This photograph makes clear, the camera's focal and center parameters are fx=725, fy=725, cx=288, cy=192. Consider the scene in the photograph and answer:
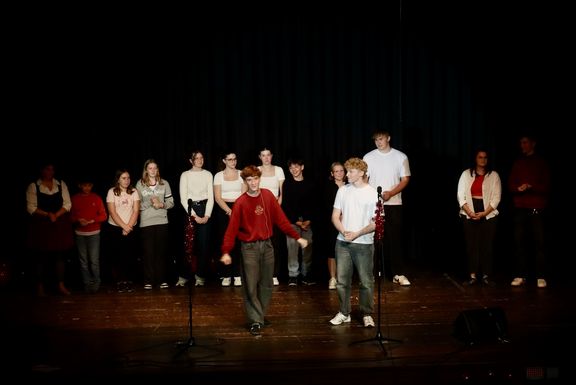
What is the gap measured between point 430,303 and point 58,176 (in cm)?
496

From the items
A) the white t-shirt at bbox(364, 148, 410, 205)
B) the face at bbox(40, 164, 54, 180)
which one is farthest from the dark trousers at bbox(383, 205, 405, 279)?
the face at bbox(40, 164, 54, 180)

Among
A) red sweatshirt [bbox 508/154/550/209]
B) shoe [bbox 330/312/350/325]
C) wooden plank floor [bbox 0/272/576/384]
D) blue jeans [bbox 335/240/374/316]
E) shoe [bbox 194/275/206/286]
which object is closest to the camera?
wooden plank floor [bbox 0/272/576/384]

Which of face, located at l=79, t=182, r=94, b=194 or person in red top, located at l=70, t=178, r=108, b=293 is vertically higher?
face, located at l=79, t=182, r=94, b=194

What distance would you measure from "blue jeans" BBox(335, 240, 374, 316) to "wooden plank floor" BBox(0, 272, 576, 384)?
26cm

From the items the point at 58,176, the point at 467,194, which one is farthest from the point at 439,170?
the point at 58,176

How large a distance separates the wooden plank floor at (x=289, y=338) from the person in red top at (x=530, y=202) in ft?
1.14

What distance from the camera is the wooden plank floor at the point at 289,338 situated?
5527 millimetres

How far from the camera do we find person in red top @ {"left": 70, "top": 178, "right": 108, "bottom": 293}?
841cm

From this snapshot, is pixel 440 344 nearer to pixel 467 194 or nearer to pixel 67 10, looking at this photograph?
pixel 467 194

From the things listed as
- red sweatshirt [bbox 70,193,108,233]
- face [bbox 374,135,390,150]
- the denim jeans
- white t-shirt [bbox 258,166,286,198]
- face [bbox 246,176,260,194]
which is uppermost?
face [bbox 374,135,390,150]

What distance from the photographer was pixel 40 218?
8.28 metres

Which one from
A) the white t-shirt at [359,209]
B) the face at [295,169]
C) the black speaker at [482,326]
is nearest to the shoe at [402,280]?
the face at [295,169]

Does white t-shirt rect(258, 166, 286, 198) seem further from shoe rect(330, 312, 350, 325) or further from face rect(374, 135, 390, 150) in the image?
shoe rect(330, 312, 350, 325)

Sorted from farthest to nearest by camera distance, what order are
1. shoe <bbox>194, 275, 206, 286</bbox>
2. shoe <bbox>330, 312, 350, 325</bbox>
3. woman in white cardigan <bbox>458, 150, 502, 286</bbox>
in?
1. shoe <bbox>194, 275, 206, 286</bbox>
2. woman in white cardigan <bbox>458, 150, 502, 286</bbox>
3. shoe <bbox>330, 312, 350, 325</bbox>
